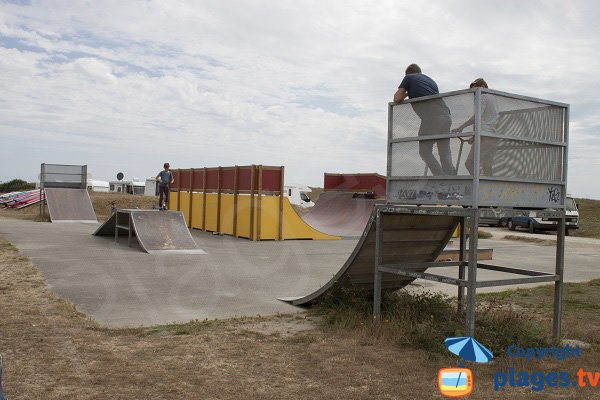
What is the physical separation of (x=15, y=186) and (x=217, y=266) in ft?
135

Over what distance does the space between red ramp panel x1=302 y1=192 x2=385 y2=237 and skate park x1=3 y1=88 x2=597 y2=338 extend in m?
1.49

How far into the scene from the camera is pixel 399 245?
729 cm

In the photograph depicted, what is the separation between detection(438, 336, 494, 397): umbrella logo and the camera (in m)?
4.69

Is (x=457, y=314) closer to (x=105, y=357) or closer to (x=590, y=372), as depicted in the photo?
(x=590, y=372)

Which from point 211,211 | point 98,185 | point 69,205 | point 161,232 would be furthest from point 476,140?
point 98,185

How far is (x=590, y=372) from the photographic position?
5.32m

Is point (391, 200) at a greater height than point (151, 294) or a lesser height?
greater

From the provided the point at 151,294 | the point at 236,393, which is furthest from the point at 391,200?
the point at 151,294

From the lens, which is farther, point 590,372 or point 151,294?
point 151,294

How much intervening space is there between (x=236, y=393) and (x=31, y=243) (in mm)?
12917

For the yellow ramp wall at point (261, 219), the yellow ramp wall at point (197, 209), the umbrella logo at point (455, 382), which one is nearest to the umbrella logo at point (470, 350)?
the umbrella logo at point (455, 382)

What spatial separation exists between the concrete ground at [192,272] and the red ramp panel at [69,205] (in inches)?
247

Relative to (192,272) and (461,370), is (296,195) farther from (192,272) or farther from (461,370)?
(461,370)

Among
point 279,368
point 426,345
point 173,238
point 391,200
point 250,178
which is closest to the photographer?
point 279,368
